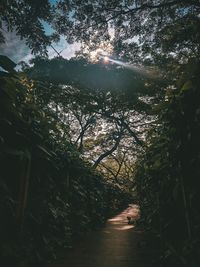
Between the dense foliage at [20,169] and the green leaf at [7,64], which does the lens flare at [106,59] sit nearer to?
the dense foliage at [20,169]

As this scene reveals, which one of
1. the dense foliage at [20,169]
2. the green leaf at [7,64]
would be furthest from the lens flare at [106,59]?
the green leaf at [7,64]

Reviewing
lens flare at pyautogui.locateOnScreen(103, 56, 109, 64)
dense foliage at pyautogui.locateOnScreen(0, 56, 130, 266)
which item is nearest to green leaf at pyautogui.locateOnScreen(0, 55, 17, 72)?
dense foliage at pyautogui.locateOnScreen(0, 56, 130, 266)

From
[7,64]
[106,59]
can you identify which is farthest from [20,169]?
[106,59]

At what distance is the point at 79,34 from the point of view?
1112 cm

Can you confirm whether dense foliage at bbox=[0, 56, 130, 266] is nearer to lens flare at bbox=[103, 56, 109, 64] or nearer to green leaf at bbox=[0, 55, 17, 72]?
green leaf at bbox=[0, 55, 17, 72]

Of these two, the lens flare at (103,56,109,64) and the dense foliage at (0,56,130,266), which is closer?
the dense foliage at (0,56,130,266)

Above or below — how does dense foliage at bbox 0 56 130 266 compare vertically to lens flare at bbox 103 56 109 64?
below

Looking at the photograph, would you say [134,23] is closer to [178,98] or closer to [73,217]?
[73,217]

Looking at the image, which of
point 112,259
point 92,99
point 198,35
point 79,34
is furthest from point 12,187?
point 92,99

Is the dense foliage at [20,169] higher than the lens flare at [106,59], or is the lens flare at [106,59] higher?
the lens flare at [106,59]

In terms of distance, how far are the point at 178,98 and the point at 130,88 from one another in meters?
12.2

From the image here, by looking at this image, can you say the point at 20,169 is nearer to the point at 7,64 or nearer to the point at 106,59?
the point at 7,64

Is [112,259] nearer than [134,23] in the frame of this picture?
Yes

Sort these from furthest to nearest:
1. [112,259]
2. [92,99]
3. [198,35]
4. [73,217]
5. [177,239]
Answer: [92,99], [198,35], [73,217], [112,259], [177,239]
